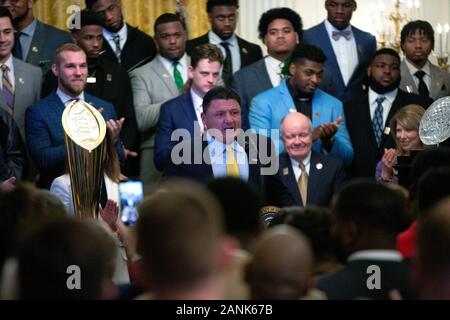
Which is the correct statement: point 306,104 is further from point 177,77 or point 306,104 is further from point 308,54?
point 177,77

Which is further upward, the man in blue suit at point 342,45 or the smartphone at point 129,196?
the man in blue suit at point 342,45

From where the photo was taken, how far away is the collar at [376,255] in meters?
3.59

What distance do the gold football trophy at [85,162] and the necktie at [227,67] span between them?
215cm

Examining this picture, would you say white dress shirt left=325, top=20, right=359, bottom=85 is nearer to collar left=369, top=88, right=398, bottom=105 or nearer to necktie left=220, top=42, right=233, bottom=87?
collar left=369, top=88, right=398, bottom=105

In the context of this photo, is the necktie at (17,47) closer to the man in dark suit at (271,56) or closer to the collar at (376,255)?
the man in dark suit at (271,56)

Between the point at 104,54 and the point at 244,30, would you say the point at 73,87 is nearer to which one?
the point at 104,54

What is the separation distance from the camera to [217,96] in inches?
256

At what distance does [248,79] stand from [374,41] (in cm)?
112

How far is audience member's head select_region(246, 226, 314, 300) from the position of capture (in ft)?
10.4

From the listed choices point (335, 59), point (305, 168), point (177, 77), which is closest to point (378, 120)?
point (335, 59)

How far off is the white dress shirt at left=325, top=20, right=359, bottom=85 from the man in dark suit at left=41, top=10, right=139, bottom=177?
1.55 meters

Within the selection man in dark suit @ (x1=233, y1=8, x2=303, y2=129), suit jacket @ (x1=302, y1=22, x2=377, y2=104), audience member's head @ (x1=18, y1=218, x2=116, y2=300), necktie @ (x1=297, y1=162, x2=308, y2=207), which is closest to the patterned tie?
man in dark suit @ (x1=233, y1=8, x2=303, y2=129)

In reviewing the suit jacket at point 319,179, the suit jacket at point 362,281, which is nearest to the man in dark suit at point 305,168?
the suit jacket at point 319,179
